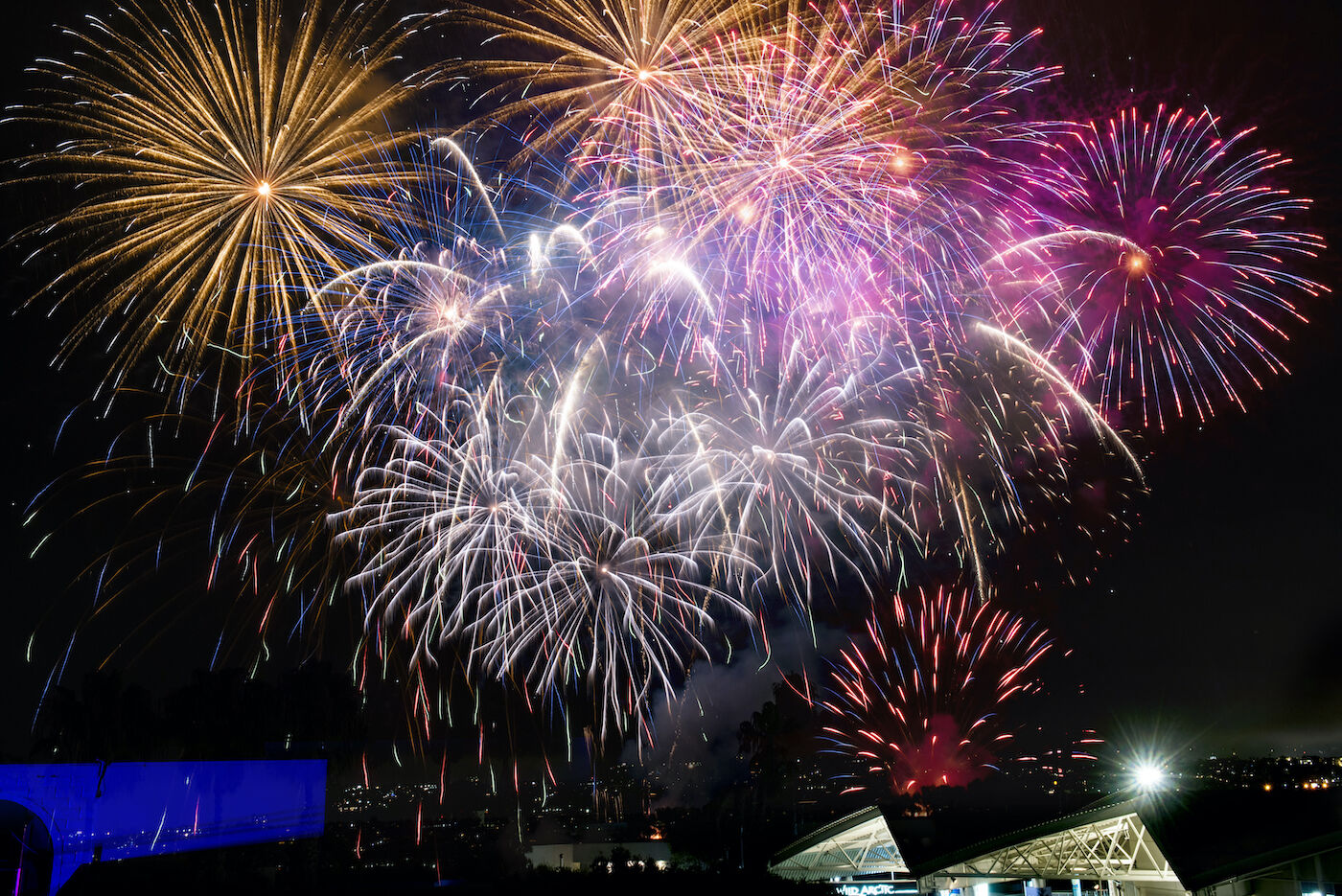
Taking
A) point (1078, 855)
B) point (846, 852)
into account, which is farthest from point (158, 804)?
point (1078, 855)

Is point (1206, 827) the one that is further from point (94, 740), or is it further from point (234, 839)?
point (94, 740)

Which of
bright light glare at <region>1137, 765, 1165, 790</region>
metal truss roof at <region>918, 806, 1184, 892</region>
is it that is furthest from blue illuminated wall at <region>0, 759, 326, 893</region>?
bright light glare at <region>1137, 765, 1165, 790</region>

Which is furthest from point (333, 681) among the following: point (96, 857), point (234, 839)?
point (96, 857)

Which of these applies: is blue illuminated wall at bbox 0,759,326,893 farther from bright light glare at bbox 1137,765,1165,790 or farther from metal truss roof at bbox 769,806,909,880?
bright light glare at bbox 1137,765,1165,790

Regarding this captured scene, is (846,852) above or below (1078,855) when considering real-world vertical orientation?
above

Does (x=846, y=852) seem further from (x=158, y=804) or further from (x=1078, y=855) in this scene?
(x=158, y=804)
